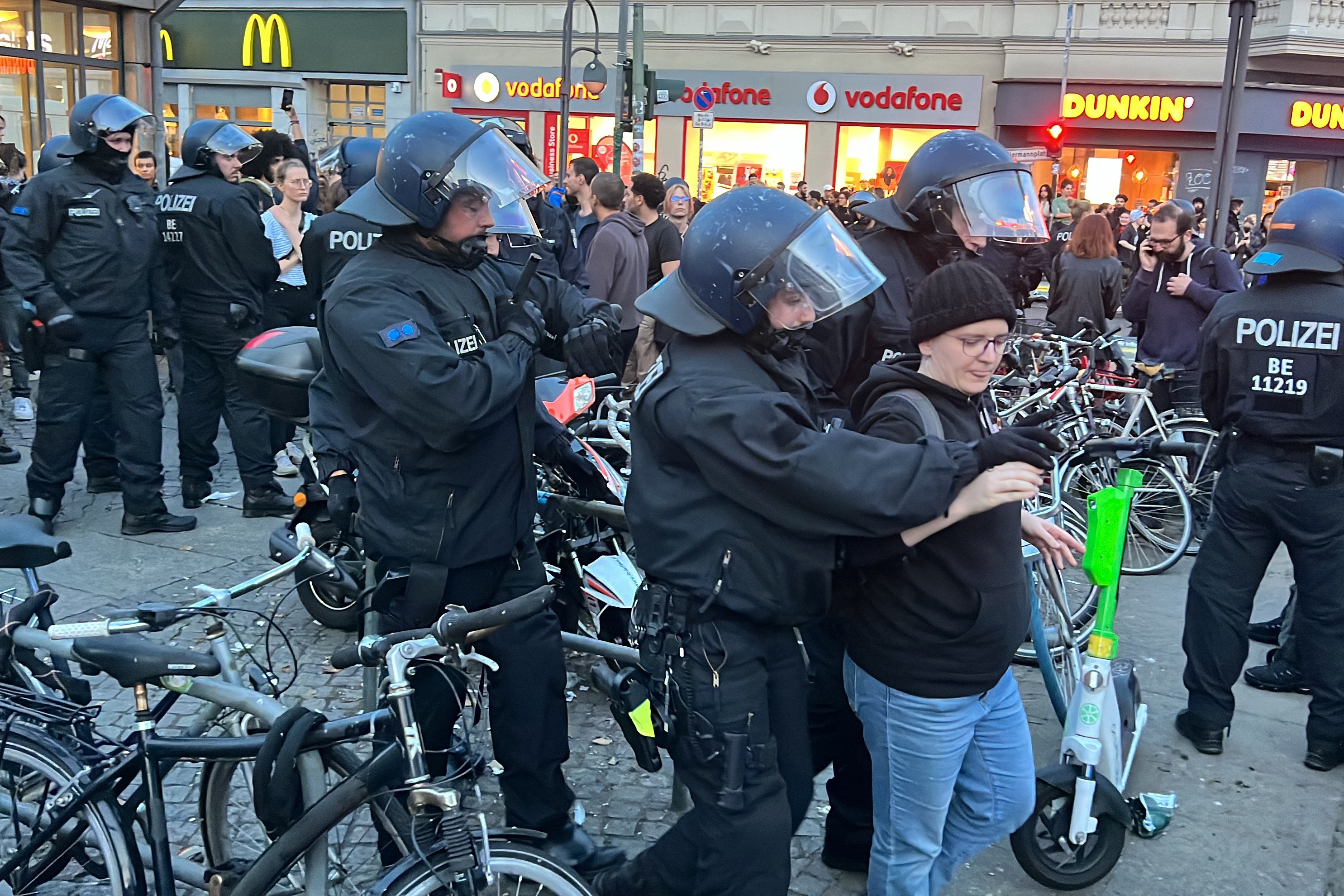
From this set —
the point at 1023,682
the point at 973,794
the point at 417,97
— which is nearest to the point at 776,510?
the point at 973,794

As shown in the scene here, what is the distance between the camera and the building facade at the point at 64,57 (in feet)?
38.6

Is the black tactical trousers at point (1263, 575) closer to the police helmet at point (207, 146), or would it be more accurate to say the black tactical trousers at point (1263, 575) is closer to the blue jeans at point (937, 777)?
the blue jeans at point (937, 777)

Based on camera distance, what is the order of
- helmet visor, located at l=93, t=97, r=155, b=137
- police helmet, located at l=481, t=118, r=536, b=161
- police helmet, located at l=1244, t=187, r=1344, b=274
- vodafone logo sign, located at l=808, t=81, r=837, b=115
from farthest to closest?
vodafone logo sign, located at l=808, t=81, r=837, b=115, helmet visor, located at l=93, t=97, r=155, b=137, police helmet, located at l=1244, t=187, r=1344, b=274, police helmet, located at l=481, t=118, r=536, b=161

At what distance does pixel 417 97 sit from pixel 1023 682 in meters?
26.8

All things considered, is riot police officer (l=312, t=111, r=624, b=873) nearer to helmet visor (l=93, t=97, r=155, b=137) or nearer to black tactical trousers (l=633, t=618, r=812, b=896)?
black tactical trousers (l=633, t=618, r=812, b=896)

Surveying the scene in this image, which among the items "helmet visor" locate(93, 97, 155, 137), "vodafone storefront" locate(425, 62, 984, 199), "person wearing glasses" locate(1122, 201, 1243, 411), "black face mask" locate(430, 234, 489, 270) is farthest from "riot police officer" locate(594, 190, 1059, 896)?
"vodafone storefront" locate(425, 62, 984, 199)

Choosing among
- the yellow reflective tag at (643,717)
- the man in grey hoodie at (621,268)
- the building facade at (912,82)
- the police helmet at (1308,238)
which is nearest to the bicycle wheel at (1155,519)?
the police helmet at (1308,238)

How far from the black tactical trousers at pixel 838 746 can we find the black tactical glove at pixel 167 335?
15.1ft

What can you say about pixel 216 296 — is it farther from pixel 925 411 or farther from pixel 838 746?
pixel 925 411

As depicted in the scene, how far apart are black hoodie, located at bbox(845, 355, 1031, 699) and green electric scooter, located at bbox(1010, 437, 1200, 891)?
0.66 meters

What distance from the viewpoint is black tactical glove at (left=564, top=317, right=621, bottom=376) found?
3.27m

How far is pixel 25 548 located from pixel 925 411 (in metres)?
2.31

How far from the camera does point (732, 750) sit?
8.35ft

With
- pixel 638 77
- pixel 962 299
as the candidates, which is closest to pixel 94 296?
pixel 962 299
